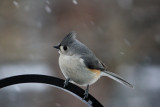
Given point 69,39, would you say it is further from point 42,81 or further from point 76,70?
point 42,81

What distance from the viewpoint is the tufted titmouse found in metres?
1.56

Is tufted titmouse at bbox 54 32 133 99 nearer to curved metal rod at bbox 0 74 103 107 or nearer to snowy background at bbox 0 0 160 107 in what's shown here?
curved metal rod at bbox 0 74 103 107

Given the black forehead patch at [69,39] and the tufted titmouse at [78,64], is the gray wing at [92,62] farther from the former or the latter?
the black forehead patch at [69,39]

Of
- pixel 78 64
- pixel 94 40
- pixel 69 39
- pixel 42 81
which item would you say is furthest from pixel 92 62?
pixel 94 40

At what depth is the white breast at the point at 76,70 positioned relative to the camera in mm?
1577

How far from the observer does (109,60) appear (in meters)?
3.92

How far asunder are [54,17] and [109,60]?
29.8 inches

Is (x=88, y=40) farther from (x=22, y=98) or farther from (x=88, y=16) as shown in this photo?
(x=22, y=98)

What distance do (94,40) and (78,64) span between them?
233cm

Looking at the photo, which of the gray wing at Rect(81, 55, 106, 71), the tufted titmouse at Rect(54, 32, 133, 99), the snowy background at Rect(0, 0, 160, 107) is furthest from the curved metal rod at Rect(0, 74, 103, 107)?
the snowy background at Rect(0, 0, 160, 107)

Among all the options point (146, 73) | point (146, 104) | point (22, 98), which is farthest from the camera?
point (146, 73)

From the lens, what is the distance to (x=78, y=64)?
1.64 metres

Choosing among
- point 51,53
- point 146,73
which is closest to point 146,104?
point 146,73

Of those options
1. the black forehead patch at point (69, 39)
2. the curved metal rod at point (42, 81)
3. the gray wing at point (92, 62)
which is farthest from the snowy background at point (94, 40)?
the curved metal rod at point (42, 81)
